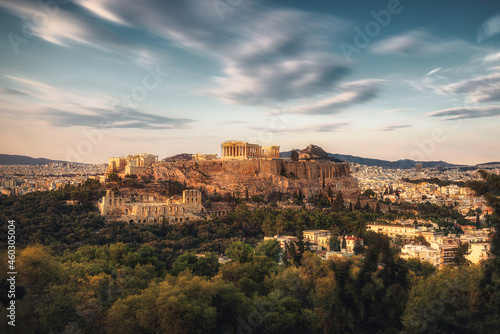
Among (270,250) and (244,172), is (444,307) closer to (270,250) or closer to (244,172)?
(270,250)

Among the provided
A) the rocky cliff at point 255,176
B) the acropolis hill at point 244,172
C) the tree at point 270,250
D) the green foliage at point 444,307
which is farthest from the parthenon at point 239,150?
the green foliage at point 444,307

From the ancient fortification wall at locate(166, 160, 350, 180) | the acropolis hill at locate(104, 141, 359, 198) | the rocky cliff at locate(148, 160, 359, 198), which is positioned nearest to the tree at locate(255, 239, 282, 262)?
the acropolis hill at locate(104, 141, 359, 198)

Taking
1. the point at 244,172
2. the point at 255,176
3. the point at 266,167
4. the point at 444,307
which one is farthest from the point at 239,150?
the point at 444,307

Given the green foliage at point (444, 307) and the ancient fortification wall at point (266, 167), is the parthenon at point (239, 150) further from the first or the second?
the green foliage at point (444, 307)

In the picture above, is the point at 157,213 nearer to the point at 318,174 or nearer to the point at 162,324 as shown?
the point at 162,324

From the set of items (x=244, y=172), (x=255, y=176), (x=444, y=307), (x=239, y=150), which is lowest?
(x=444, y=307)

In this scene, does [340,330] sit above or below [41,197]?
below

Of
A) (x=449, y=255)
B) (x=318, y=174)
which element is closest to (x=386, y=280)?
(x=449, y=255)

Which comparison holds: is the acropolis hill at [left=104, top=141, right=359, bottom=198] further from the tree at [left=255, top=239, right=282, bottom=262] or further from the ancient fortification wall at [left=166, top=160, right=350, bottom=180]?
the tree at [left=255, top=239, right=282, bottom=262]
